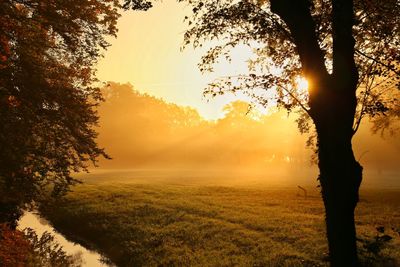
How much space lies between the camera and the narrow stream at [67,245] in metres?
23.1

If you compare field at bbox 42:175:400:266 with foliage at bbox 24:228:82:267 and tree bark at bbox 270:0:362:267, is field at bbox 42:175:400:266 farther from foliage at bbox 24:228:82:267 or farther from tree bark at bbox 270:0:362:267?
tree bark at bbox 270:0:362:267

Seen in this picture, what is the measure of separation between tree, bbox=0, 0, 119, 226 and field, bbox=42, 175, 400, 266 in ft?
7.03

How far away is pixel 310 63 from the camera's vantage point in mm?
8586

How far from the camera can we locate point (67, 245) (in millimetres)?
26406

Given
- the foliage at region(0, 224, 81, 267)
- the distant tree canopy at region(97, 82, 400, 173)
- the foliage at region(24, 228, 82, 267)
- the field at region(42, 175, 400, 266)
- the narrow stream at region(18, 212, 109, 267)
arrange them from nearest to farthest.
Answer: the foliage at region(0, 224, 81, 267) < the field at region(42, 175, 400, 266) < the foliage at region(24, 228, 82, 267) < the narrow stream at region(18, 212, 109, 267) < the distant tree canopy at region(97, 82, 400, 173)

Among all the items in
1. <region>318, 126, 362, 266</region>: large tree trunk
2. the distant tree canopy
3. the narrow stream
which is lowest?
the narrow stream

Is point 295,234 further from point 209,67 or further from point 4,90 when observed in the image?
point 4,90

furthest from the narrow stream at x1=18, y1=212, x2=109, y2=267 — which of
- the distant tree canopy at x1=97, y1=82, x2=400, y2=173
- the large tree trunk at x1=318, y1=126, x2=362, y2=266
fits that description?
the distant tree canopy at x1=97, y1=82, x2=400, y2=173

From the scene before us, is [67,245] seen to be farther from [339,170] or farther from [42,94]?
[339,170]

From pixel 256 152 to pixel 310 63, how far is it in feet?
438

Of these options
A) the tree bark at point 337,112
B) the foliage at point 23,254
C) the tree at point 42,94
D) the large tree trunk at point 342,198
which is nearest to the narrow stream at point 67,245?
the foliage at point 23,254

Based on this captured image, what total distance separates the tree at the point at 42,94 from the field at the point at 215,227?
7.03 ft

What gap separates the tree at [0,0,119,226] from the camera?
16562mm

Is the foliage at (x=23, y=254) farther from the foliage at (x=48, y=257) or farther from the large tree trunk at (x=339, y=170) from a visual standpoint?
the large tree trunk at (x=339, y=170)
